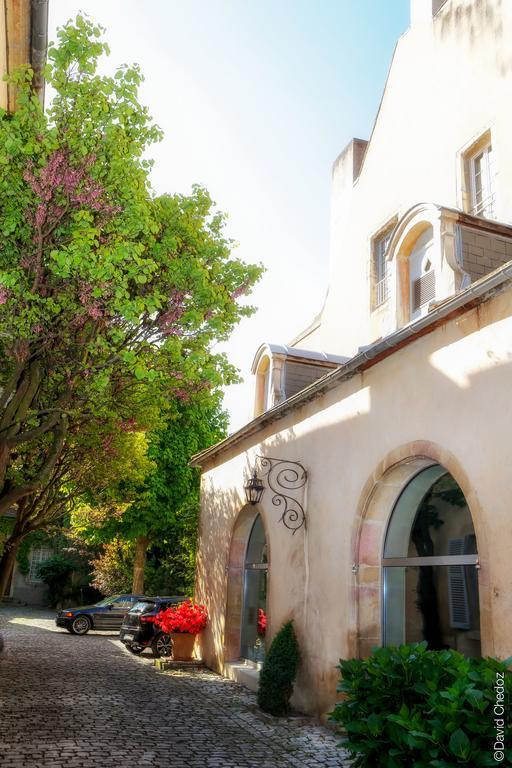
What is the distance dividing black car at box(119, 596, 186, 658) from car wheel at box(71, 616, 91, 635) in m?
4.81

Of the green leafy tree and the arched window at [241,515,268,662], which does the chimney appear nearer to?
the arched window at [241,515,268,662]

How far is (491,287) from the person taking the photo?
20.5 ft

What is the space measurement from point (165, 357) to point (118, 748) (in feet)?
17.8

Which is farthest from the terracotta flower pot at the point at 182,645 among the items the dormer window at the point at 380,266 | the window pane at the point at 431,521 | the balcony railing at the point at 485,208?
the balcony railing at the point at 485,208

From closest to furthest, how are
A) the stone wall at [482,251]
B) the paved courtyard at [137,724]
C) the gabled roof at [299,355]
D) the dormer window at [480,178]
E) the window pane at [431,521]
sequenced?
the paved courtyard at [137,724], the window pane at [431,521], the stone wall at [482,251], the dormer window at [480,178], the gabled roof at [299,355]

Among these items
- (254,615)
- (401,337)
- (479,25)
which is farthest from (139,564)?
(479,25)

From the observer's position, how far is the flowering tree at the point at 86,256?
793cm

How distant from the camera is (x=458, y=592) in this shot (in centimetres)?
696

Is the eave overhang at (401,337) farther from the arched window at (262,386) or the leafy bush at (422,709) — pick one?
the leafy bush at (422,709)

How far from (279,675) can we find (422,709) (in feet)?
15.0

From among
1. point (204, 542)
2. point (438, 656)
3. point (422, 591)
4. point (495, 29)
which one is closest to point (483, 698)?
point (438, 656)

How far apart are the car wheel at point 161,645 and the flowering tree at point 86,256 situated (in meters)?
7.97

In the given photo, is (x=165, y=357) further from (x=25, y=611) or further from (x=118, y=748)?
(x=25, y=611)

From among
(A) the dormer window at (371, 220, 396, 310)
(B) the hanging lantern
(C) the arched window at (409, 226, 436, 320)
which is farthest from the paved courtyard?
(A) the dormer window at (371, 220, 396, 310)
